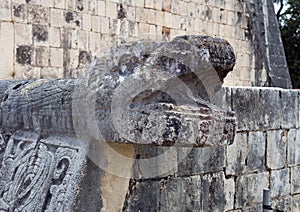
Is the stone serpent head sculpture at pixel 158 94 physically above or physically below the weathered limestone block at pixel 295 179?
above

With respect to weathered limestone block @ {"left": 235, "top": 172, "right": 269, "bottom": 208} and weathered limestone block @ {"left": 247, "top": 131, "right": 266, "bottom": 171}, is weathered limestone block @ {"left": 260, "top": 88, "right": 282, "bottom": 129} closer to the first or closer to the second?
weathered limestone block @ {"left": 247, "top": 131, "right": 266, "bottom": 171}

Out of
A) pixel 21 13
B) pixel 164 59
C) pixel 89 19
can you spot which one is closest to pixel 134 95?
pixel 164 59

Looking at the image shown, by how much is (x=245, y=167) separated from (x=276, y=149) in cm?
44

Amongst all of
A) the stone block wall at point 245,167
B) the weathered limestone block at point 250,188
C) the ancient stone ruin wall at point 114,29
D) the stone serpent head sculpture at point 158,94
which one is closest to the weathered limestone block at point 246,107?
the stone block wall at point 245,167

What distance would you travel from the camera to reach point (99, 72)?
2.66m

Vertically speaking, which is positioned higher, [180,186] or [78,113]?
[78,113]

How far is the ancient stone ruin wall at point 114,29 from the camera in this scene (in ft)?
26.0

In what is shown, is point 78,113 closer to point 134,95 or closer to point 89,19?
point 134,95

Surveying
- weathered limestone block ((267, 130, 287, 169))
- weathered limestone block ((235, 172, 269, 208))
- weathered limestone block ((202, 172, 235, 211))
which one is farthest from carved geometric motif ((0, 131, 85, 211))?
weathered limestone block ((267, 130, 287, 169))

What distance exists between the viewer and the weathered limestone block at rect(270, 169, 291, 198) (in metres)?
4.64

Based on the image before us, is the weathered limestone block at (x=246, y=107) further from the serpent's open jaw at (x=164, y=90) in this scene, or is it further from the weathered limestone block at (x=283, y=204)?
the serpent's open jaw at (x=164, y=90)

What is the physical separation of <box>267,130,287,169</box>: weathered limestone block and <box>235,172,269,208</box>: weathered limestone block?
0.13 metres

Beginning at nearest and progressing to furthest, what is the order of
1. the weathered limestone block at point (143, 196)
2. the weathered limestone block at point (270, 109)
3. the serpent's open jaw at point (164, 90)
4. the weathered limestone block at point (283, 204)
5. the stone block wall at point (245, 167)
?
the serpent's open jaw at point (164, 90), the weathered limestone block at point (143, 196), the stone block wall at point (245, 167), the weathered limestone block at point (270, 109), the weathered limestone block at point (283, 204)

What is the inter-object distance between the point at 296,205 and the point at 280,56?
852 cm
